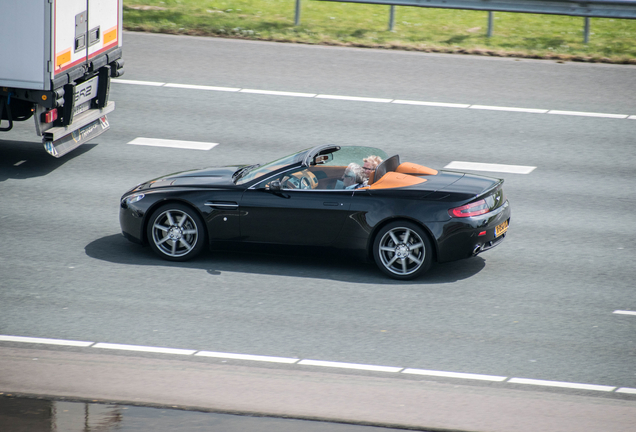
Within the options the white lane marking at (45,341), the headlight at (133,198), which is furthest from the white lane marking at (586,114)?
the white lane marking at (45,341)

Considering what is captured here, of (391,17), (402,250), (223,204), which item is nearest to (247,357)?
(402,250)

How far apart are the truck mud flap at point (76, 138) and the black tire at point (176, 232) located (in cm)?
342

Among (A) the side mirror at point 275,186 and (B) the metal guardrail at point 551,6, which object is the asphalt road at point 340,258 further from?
(B) the metal guardrail at point 551,6

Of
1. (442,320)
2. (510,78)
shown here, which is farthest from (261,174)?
(510,78)

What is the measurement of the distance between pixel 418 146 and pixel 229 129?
10.0 feet

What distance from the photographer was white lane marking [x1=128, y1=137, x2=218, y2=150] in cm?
1393

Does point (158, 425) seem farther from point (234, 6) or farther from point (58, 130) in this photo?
point (234, 6)

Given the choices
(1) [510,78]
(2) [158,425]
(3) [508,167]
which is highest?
(1) [510,78]

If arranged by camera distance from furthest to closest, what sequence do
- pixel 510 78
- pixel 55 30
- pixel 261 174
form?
1. pixel 510 78
2. pixel 55 30
3. pixel 261 174

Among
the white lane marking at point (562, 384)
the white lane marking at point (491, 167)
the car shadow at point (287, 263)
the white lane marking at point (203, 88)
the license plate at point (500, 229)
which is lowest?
the white lane marking at point (562, 384)

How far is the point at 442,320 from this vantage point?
8578mm

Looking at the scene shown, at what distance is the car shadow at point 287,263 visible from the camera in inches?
383

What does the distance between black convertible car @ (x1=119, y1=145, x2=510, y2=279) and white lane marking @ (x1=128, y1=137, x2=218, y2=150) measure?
3598 millimetres

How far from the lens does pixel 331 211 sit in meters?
9.56
